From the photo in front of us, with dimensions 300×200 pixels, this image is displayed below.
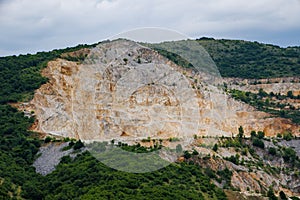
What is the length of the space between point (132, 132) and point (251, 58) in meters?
43.6

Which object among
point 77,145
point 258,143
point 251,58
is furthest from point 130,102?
point 251,58

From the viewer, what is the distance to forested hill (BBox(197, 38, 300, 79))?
314 feet

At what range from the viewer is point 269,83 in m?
91.1

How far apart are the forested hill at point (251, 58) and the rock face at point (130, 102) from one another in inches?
701

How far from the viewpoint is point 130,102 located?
223 ft

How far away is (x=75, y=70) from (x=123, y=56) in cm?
653

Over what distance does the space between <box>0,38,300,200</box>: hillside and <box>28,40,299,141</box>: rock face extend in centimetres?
13

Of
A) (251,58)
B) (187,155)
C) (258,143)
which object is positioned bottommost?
(258,143)

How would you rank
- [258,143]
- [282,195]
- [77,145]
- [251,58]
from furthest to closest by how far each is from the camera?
[251,58] → [258,143] → [282,195] → [77,145]

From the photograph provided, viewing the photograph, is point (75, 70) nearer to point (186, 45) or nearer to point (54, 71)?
point (54, 71)

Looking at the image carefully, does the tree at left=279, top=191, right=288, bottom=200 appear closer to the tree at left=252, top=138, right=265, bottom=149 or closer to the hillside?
the hillside

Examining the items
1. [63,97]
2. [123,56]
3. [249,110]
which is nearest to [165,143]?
[63,97]

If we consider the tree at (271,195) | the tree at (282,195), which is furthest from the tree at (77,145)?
the tree at (282,195)

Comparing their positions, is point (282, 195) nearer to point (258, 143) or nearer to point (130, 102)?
point (258, 143)
